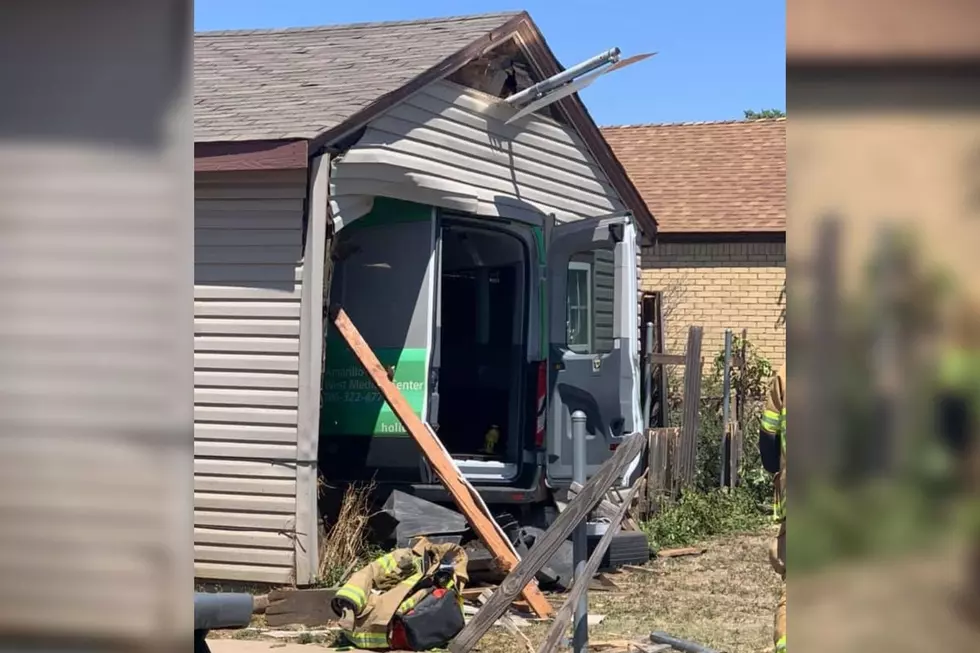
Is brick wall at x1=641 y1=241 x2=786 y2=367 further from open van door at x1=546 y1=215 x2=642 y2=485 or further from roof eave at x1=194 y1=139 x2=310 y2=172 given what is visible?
roof eave at x1=194 y1=139 x2=310 y2=172

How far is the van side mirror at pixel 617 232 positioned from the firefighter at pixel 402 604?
113 inches

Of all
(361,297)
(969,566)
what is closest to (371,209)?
(361,297)

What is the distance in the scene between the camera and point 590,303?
1006 cm

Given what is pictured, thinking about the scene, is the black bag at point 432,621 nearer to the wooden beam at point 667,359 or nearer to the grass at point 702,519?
the grass at point 702,519

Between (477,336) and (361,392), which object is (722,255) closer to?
(477,336)

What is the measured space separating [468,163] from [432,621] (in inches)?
152

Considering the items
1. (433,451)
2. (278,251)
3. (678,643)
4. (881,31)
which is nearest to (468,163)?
(278,251)

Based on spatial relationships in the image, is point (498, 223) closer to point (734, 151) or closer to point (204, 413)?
point (204, 413)

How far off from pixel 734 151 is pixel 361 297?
12658mm

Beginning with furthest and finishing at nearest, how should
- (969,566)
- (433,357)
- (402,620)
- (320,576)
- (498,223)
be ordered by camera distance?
(498,223) → (433,357) → (320,576) → (402,620) → (969,566)

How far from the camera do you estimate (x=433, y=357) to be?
28.1ft

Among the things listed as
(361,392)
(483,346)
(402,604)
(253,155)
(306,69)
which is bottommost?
(402,604)

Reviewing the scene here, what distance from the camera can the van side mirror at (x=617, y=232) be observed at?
8.72 metres

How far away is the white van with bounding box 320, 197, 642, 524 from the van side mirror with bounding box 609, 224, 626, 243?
0.5 inches
